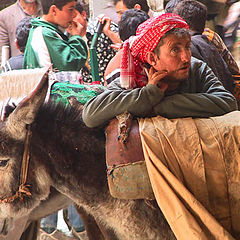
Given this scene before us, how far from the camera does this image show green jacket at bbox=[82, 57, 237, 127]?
2234mm

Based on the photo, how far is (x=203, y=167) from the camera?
212 centimetres

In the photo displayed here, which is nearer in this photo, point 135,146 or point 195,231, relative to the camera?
point 195,231

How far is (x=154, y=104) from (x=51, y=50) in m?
1.66

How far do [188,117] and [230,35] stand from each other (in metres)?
2.37

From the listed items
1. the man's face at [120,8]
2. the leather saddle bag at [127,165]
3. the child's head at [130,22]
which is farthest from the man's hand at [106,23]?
the leather saddle bag at [127,165]

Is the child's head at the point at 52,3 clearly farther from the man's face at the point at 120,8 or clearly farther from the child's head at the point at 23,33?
the man's face at the point at 120,8

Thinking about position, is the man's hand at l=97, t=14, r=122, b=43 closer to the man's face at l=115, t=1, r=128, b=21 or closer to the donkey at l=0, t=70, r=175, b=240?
the man's face at l=115, t=1, r=128, b=21

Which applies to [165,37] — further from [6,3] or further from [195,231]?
[6,3]

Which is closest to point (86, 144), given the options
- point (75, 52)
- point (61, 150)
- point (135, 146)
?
point (61, 150)

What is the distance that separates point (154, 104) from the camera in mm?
2252

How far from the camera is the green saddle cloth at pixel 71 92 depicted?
2496 millimetres

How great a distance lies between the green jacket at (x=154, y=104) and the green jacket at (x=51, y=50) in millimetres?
1453

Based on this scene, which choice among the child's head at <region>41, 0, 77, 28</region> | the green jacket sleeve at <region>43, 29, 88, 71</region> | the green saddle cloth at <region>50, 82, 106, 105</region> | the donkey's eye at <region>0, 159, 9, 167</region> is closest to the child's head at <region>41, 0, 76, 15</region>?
the child's head at <region>41, 0, 77, 28</region>

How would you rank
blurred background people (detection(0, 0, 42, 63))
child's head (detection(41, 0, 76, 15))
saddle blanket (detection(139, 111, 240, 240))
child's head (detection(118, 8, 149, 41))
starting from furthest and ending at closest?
1. blurred background people (detection(0, 0, 42, 63))
2. child's head (detection(41, 0, 76, 15))
3. child's head (detection(118, 8, 149, 41))
4. saddle blanket (detection(139, 111, 240, 240))
